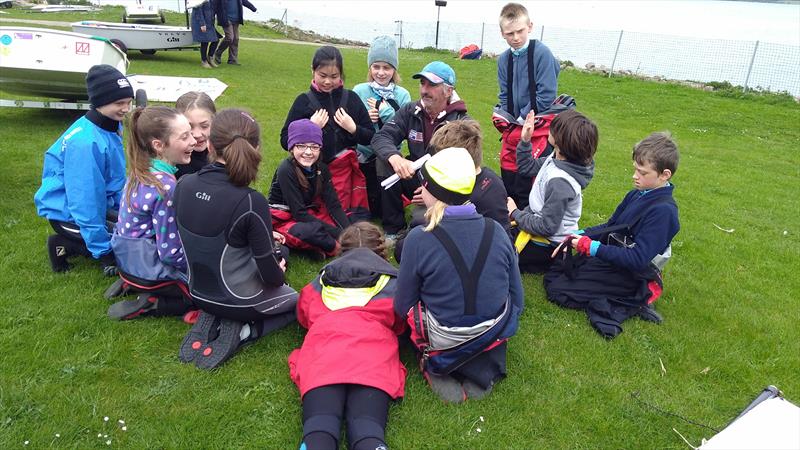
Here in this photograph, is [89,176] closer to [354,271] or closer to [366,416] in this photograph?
[354,271]

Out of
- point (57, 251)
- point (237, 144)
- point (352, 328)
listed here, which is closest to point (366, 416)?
point (352, 328)

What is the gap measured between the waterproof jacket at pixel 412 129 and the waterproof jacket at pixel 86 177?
7.60ft

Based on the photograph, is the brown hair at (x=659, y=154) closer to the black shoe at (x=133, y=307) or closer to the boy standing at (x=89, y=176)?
the black shoe at (x=133, y=307)

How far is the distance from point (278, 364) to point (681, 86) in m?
17.4

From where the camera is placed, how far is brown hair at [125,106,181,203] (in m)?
3.50

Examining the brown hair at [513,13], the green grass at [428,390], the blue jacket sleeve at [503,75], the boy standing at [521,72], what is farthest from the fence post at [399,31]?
the green grass at [428,390]

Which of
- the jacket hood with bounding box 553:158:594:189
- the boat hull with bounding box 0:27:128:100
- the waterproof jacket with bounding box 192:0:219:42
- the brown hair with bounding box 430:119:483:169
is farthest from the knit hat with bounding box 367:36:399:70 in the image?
the waterproof jacket with bounding box 192:0:219:42

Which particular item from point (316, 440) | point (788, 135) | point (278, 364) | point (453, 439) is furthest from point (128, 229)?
point (788, 135)

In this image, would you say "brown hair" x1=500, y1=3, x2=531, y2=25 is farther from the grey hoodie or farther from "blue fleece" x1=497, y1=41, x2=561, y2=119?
the grey hoodie

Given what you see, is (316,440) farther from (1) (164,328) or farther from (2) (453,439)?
(1) (164,328)

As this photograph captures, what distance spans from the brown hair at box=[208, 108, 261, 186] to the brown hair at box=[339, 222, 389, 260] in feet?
2.67

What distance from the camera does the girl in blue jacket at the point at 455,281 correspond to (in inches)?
113

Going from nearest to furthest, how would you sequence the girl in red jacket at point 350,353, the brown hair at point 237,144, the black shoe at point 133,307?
1. the girl in red jacket at point 350,353
2. the brown hair at point 237,144
3. the black shoe at point 133,307

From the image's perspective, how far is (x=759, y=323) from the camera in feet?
14.0
